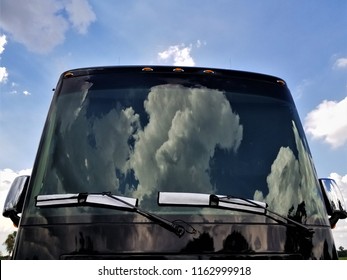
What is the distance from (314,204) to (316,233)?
0.27 meters

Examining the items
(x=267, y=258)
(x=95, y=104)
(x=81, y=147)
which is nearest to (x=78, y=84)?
(x=95, y=104)

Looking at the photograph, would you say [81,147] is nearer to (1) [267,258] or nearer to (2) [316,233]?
(1) [267,258]

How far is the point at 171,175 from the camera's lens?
3898 mm

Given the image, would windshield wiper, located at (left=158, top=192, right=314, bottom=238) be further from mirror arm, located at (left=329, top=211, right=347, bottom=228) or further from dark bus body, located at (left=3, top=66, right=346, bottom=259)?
mirror arm, located at (left=329, top=211, right=347, bottom=228)

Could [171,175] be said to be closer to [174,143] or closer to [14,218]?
[174,143]

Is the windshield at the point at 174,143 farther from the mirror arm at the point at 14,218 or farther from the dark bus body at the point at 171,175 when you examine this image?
the mirror arm at the point at 14,218

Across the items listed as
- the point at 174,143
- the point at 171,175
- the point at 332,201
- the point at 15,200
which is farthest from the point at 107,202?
the point at 332,201

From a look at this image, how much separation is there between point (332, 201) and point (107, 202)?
1.97m

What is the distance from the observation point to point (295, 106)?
15.4 feet

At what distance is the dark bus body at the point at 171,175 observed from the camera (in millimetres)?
3680

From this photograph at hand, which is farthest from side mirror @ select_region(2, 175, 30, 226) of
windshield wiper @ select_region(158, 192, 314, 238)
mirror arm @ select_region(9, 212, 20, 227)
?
windshield wiper @ select_region(158, 192, 314, 238)

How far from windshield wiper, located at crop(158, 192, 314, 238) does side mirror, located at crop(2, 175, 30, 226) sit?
1.13 m

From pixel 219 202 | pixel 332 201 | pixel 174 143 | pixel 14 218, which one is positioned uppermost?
pixel 174 143

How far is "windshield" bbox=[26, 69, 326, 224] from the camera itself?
3.89m
